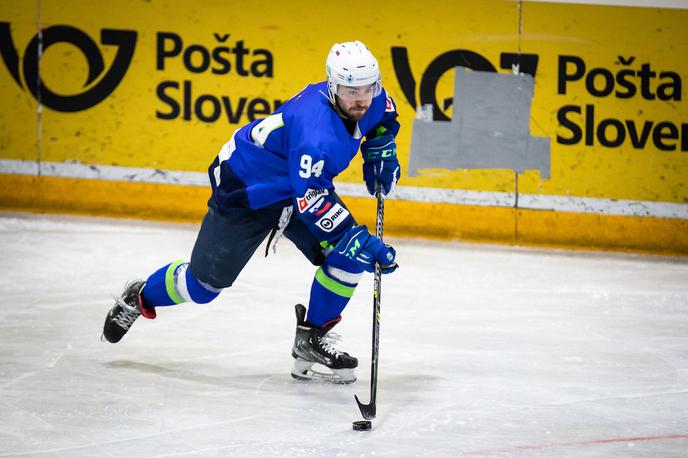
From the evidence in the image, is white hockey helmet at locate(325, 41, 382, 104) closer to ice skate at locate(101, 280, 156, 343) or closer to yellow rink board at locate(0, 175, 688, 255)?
ice skate at locate(101, 280, 156, 343)

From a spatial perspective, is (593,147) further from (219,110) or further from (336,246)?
(336,246)

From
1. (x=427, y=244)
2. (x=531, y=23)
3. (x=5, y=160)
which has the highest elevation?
(x=531, y=23)

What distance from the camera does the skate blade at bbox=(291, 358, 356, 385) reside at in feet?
11.2

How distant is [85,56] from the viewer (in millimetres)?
6594

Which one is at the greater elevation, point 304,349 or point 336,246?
point 336,246

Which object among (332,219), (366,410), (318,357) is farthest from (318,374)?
(332,219)

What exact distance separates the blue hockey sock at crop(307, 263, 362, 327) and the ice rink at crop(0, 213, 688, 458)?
0.75 ft

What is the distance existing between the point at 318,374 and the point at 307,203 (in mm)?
700

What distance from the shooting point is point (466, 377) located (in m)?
3.52

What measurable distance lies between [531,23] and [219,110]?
1978 millimetres

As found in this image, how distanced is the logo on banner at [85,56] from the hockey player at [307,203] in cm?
323

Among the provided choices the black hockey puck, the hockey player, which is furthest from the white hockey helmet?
the black hockey puck

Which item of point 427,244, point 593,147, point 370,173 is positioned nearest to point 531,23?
point 593,147

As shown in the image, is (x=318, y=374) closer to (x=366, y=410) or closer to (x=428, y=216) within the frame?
(x=366, y=410)
